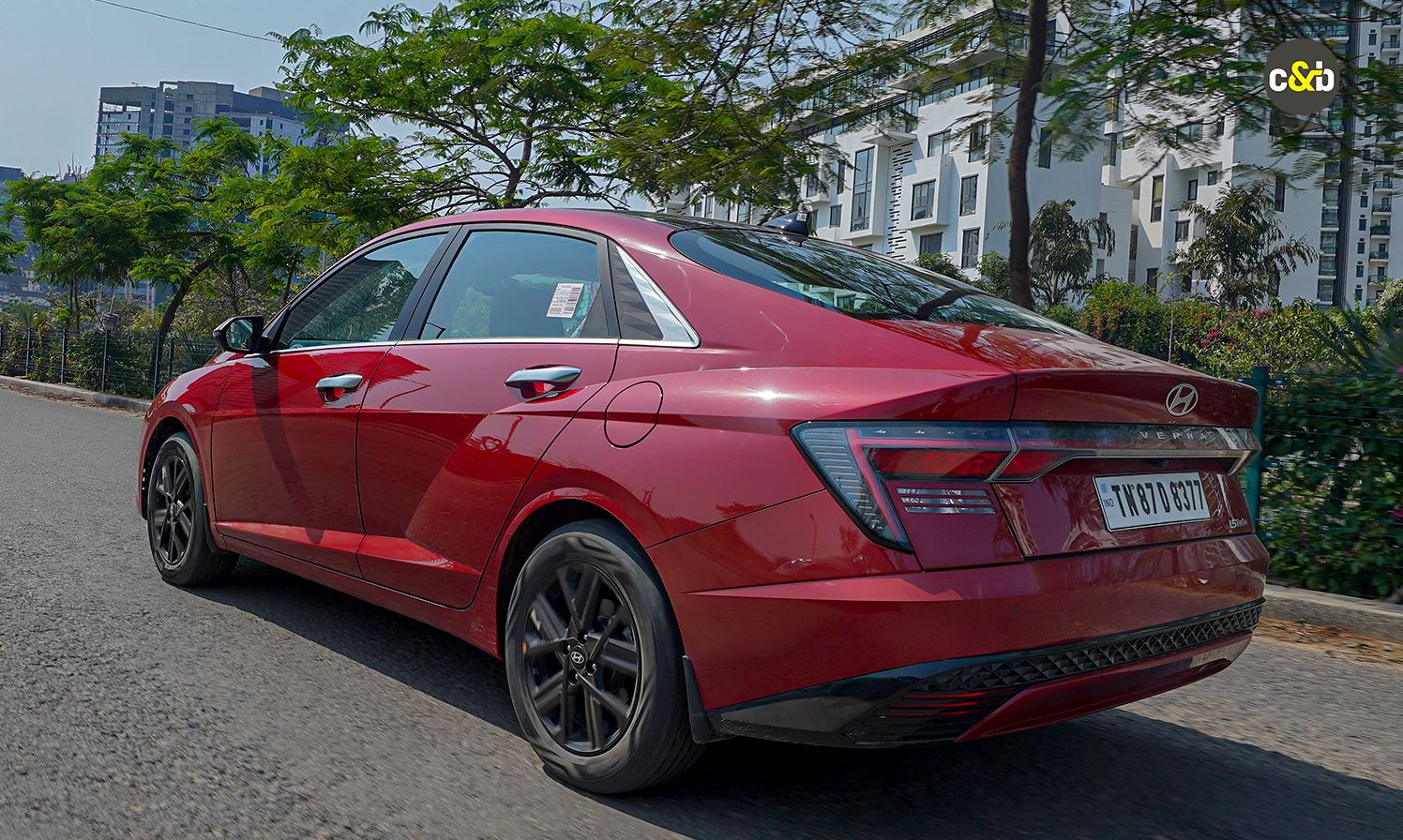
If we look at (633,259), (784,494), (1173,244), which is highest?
(1173,244)

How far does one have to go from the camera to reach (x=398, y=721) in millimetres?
3518

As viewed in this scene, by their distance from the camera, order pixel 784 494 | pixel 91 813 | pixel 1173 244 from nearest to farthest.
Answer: pixel 784 494, pixel 91 813, pixel 1173 244

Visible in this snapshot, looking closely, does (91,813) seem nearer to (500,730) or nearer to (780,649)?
(500,730)

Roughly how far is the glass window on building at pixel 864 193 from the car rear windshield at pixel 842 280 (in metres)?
70.5

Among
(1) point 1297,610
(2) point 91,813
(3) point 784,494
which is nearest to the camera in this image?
(3) point 784,494

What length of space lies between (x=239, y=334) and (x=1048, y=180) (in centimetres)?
6922

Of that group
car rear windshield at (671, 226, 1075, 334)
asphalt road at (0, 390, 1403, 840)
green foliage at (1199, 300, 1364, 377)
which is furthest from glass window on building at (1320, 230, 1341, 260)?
car rear windshield at (671, 226, 1075, 334)

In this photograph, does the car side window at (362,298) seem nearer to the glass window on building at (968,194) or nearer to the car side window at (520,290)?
the car side window at (520,290)

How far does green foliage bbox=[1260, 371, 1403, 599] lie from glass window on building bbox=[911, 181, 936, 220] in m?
63.9

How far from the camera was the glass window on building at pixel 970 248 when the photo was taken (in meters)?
66.6

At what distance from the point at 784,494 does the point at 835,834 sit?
856 mm

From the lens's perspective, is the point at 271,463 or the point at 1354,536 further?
the point at 1354,536

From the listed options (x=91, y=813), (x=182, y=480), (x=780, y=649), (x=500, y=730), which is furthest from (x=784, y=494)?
(x=182, y=480)

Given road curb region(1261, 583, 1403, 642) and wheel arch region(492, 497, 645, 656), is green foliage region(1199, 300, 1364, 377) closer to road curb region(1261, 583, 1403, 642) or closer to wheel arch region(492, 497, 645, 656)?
road curb region(1261, 583, 1403, 642)
